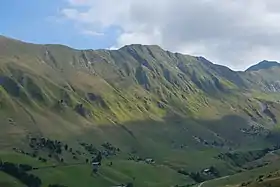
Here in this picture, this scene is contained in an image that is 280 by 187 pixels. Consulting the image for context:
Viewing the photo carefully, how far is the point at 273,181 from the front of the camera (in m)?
155

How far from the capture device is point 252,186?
515 feet

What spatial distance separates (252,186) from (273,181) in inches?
264
